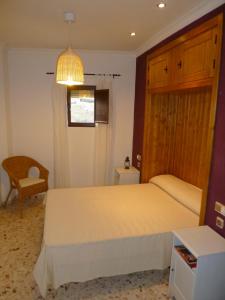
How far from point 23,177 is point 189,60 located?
3.21 metres

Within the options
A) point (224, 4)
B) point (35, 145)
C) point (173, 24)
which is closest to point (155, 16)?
point (173, 24)

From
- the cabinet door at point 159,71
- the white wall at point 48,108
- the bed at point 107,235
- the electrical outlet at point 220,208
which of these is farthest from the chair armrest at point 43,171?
the electrical outlet at point 220,208

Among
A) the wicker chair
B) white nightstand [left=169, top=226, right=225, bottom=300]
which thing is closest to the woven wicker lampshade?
white nightstand [left=169, top=226, right=225, bottom=300]

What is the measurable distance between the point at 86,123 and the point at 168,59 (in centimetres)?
192

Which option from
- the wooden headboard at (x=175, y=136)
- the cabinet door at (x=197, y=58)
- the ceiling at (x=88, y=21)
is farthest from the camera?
the wooden headboard at (x=175, y=136)

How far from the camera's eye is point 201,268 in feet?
5.59

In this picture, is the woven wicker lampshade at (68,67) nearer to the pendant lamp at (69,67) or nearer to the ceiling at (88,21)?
the pendant lamp at (69,67)

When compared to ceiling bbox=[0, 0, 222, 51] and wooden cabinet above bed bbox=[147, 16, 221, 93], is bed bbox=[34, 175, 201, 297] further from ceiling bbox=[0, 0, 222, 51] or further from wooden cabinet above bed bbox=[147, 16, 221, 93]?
ceiling bbox=[0, 0, 222, 51]

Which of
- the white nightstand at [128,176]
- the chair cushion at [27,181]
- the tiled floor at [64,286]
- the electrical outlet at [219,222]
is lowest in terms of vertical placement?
the tiled floor at [64,286]

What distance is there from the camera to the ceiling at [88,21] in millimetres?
2182

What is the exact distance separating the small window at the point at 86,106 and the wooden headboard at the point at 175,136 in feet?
3.00

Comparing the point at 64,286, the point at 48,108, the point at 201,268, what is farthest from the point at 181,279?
the point at 48,108

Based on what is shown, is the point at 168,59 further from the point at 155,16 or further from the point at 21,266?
the point at 21,266

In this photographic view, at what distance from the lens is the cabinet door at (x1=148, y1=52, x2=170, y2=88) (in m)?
2.89
